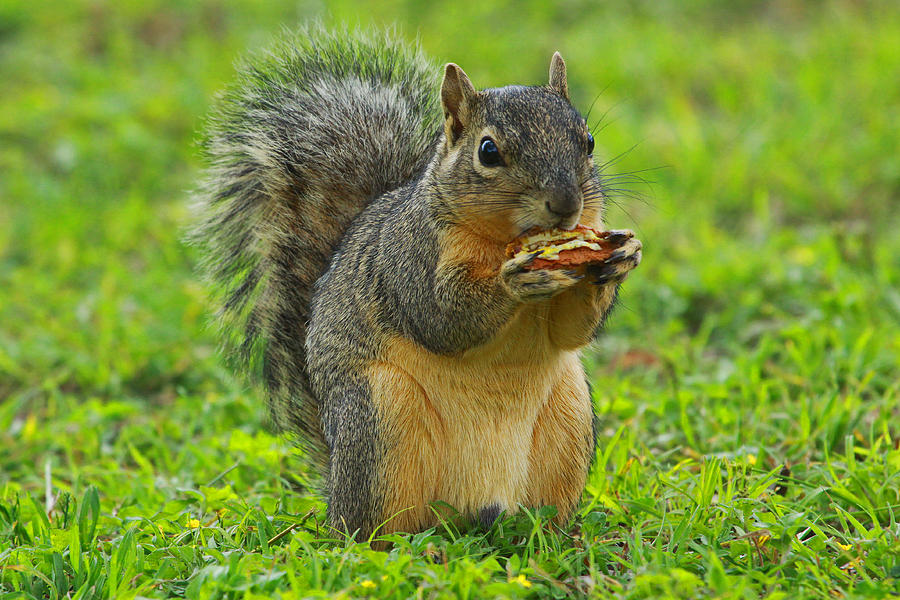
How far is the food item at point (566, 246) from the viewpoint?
215 cm

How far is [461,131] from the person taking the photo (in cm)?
240

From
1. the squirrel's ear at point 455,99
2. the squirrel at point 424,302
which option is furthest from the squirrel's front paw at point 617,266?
the squirrel's ear at point 455,99

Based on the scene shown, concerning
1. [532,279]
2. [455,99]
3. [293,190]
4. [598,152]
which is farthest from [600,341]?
[532,279]

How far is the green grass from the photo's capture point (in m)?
2.22

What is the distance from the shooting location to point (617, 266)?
220 centimetres

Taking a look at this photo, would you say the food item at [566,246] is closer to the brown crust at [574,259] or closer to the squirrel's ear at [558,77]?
the brown crust at [574,259]

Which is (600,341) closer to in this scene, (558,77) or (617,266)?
(558,77)

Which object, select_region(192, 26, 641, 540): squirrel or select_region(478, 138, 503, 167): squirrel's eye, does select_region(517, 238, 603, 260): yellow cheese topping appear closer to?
select_region(192, 26, 641, 540): squirrel

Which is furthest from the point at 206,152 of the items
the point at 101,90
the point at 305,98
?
the point at 101,90

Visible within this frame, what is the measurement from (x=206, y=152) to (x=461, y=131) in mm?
974

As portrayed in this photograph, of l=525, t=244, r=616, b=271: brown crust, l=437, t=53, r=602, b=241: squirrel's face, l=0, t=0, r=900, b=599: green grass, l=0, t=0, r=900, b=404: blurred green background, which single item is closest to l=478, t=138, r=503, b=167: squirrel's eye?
l=437, t=53, r=602, b=241: squirrel's face

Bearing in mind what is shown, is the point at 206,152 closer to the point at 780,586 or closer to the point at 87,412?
the point at 87,412

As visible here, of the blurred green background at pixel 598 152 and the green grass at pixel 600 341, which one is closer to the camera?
the green grass at pixel 600 341

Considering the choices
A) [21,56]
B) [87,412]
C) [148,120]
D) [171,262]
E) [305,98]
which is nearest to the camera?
[305,98]
